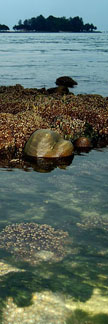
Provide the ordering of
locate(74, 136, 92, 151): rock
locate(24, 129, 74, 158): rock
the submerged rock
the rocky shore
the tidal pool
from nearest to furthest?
the tidal pool → the submerged rock → locate(24, 129, 74, 158): rock → the rocky shore → locate(74, 136, 92, 151): rock

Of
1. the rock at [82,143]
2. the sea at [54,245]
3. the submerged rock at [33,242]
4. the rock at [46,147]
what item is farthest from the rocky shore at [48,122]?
the submerged rock at [33,242]

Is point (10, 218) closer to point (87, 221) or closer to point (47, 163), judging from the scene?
point (87, 221)

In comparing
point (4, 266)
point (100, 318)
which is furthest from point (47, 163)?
point (100, 318)

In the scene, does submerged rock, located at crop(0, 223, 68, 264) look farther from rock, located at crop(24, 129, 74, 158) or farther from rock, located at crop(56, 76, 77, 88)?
rock, located at crop(56, 76, 77, 88)

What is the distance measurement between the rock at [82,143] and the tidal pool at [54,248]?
3930 millimetres

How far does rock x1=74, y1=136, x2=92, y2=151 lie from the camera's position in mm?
16000

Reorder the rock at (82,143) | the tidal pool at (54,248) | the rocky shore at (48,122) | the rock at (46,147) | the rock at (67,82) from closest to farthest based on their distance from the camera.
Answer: the tidal pool at (54,248) < the rock at (46,147) < the rocky shore at (48,122) < the rock at (82,143) < the rock at (67,82)

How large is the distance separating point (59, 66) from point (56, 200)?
50237 mm

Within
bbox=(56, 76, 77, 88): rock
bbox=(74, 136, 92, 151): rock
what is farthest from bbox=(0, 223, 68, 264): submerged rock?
bbox=(56, 76, 77, 88): rock

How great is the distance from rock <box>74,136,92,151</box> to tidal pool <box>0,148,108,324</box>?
3930 mm

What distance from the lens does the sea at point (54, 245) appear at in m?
5.72

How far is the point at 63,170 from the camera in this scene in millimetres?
12672

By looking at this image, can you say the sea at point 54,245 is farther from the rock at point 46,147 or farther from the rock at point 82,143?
the rock at point 82,143

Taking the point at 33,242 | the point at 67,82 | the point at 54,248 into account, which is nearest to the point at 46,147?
the point at 33,242
